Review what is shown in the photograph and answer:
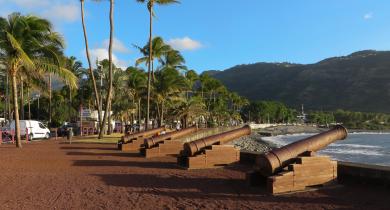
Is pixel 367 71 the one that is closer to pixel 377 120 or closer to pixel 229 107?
pixel 377 120

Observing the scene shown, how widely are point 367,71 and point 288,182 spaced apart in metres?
201

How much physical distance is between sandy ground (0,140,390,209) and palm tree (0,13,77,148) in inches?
363

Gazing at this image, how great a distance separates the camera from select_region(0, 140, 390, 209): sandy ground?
816cm

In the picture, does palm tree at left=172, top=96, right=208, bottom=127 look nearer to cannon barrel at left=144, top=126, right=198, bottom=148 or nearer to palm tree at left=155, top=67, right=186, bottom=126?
palm tree at left=155, top=67, right=186, bottom=126

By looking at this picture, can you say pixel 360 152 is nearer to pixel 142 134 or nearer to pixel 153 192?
pixel 142 134

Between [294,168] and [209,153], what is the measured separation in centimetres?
463

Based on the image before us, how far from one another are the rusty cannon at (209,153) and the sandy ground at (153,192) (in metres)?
0.45

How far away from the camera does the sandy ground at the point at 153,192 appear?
8164mm

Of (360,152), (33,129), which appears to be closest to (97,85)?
(33,129)

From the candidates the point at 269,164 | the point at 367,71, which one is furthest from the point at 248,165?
the point at 367,71

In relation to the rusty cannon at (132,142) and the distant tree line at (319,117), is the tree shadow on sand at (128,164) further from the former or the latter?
the distant tree line at (319,117)

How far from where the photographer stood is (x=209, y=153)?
44.7 feet

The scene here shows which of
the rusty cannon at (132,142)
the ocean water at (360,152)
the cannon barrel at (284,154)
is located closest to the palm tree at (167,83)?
the ocean water at (360,152)

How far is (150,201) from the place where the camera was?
846 centimetres
